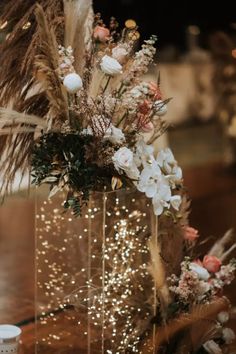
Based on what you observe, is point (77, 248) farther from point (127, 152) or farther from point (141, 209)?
point (127, 152)

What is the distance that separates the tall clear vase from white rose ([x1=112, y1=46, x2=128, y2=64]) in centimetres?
40

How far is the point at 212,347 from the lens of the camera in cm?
277

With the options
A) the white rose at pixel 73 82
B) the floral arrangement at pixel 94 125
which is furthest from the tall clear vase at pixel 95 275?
the white rose at pixel 73 82

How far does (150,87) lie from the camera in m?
2.58

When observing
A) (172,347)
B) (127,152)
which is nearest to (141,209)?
(127,152)

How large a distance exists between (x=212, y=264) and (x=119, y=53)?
0.81 meters

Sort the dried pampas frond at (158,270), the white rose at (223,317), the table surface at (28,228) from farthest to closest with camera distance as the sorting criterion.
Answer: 1. the table surface at (28,228)
2. the white rose at (223,317)
3. the dried pampas frond at (158,270)

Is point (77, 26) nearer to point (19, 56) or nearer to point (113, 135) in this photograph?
point (19, 56)

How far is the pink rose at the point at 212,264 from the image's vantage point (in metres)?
2.85

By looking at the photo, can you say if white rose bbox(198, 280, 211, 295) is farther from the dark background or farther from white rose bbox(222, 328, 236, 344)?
the dark background

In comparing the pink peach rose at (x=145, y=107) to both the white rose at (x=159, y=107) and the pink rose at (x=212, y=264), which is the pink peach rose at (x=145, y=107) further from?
the pink rose at (x=212, y=264)

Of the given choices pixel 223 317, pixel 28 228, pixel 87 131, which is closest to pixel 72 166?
pixel 87 131

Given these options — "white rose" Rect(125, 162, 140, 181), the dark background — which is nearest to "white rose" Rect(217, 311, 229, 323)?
"white rose" Rect(125, 162, 140, 181)

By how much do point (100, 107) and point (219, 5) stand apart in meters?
6.00
